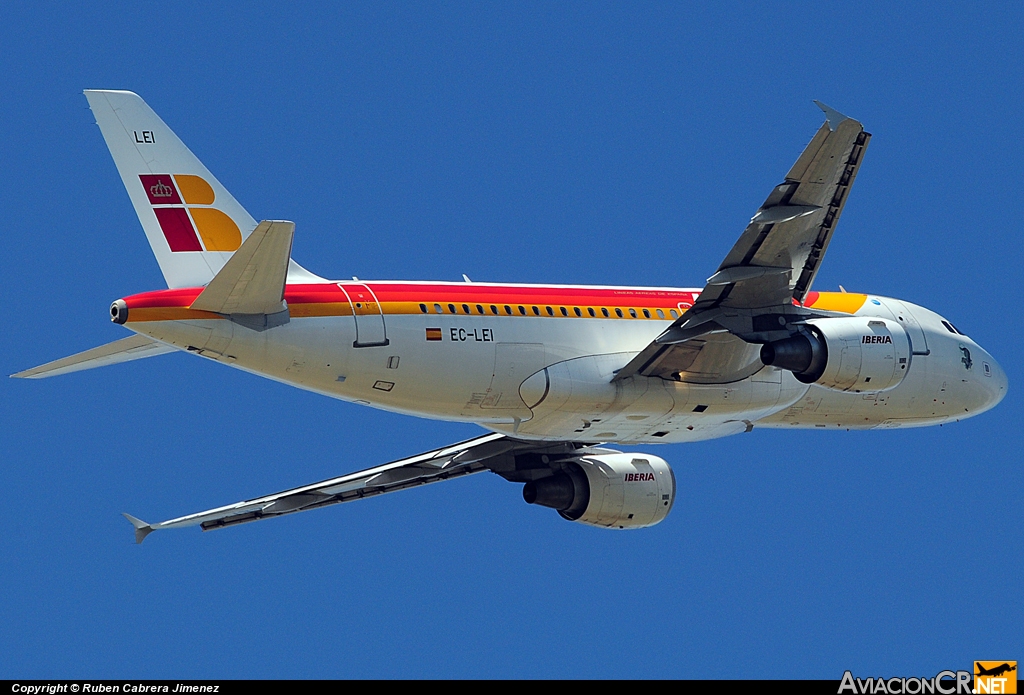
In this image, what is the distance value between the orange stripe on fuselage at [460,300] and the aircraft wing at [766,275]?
1.92 m

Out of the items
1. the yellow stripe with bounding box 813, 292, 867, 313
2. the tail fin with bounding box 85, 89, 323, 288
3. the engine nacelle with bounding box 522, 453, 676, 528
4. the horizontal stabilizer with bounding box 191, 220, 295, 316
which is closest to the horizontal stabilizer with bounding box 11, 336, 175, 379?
the tail fin with bounding box 85, 89, 323, 288

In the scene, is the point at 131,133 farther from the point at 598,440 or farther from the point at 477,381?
the point at 598,440

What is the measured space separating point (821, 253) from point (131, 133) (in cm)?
1223

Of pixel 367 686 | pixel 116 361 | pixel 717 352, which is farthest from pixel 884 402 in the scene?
pixel 116 361

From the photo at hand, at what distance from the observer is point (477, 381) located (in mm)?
27312

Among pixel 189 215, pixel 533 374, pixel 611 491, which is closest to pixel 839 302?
pixel 611 491

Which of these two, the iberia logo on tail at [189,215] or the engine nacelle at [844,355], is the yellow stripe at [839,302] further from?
the iberia logo on tail at [189,215]

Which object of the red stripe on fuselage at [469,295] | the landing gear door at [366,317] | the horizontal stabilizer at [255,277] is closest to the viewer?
the horizontal stabilizer at [255,277]

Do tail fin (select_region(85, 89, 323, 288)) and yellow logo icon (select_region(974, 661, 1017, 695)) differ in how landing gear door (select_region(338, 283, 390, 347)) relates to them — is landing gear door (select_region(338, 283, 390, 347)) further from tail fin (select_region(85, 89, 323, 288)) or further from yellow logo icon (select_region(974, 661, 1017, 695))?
yellow logo icon (select_region(974, 661, 1017, 695))

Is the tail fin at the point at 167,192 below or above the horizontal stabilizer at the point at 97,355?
above

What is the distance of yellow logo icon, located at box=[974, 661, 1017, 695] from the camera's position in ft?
84.4

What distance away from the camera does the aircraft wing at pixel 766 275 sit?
25.2 m

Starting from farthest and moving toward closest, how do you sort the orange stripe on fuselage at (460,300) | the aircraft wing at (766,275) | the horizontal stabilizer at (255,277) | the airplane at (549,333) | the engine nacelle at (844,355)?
the engine nacelle at (844,355), the aircraft wing at (766,275), the airplane at (549,333), the orange stripe on fuselage at (460,300), the horizontal stabilizer at (255,277)

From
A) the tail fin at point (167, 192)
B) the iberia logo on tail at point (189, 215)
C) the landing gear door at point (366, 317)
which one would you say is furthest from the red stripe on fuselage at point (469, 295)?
the iberia logo on tail at point (189, 215)
